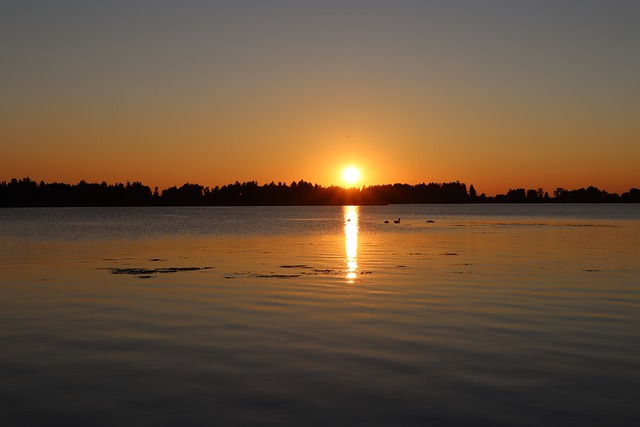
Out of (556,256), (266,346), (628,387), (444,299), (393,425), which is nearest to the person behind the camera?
(393,425)

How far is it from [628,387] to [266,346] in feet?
28.2

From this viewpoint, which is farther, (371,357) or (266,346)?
(266,346)

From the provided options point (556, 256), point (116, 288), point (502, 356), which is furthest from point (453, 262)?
point (502, 356)

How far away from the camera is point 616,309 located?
22.6 metres

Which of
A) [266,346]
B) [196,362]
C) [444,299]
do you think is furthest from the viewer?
[444,299]

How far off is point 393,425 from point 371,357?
15.4 ft

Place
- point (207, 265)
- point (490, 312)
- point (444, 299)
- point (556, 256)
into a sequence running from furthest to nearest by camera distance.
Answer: point (556, 256)
point (207, 265)
point (444, 299)
point (490, 312)

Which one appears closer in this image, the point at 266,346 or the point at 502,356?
the point at 502,356

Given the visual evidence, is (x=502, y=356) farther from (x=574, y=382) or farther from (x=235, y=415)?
(x=235, y=415)

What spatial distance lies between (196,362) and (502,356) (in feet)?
24.3

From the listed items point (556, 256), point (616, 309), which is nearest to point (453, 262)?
point (556, 256)

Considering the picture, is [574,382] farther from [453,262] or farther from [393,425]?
[453,262]

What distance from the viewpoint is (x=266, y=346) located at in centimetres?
1697

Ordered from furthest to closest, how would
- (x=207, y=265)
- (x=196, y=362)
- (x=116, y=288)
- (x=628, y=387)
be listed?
(x=207, y=265), (x=116, y=288), (x=196, y=362), (x=628, y=387)
